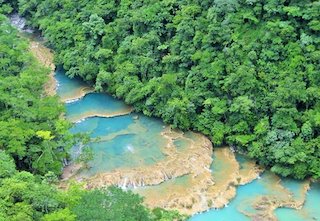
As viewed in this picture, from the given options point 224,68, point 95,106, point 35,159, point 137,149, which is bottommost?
point 137,149

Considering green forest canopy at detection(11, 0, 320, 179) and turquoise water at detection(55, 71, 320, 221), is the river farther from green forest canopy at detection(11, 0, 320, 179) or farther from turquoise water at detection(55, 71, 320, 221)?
green forest canopy at detection(11, 0, 320, 179)

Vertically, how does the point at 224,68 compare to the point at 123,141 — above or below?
above

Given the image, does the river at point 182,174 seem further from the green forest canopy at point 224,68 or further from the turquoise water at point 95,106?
the green forest canopy at point 224,68

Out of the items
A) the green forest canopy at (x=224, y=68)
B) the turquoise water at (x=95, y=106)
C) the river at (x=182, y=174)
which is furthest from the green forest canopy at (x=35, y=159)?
the green forest canopy at (x=224, y=68)

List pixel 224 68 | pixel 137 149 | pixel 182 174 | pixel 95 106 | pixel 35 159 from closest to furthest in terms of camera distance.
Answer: pixel 35 159, pixel 182 174, pixel 137 149, pixel 224 68, pixel 95 106

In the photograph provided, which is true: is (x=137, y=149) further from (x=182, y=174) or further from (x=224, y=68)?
(x=224, y=68)

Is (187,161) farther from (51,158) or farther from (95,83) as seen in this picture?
(95,83)

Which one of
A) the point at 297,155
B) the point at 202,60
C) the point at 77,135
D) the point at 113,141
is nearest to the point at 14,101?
the point at 77,135

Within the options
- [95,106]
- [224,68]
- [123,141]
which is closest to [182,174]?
[123,141]
